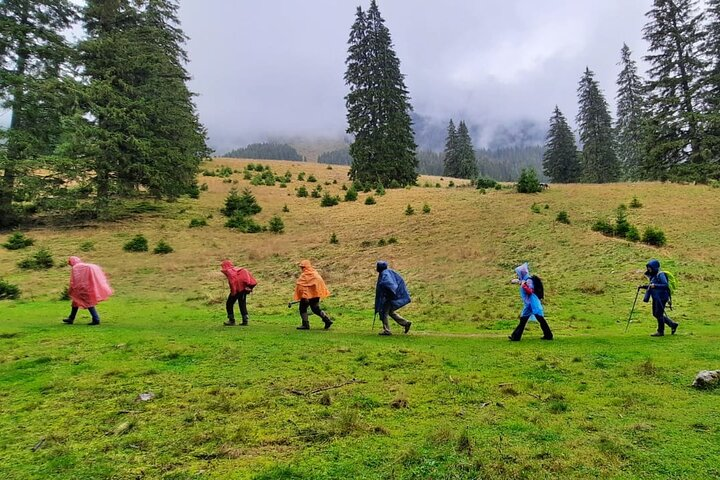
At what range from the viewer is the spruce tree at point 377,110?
136 ft

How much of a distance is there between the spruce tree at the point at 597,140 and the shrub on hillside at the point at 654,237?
36.7 meters

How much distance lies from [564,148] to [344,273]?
160ft

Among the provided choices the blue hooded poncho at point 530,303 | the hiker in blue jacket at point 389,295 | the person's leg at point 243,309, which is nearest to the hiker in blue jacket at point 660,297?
the blue hooded poncho at point 530,303

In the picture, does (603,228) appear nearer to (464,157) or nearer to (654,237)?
(654,237)

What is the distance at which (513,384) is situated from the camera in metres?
6.82

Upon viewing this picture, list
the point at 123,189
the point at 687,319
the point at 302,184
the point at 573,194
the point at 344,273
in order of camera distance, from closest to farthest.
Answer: the point at 687,319, the point at 344,273, the point at 123,189, the point at 573,194, the point at 302,184

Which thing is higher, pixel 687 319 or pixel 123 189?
pixel 123 189

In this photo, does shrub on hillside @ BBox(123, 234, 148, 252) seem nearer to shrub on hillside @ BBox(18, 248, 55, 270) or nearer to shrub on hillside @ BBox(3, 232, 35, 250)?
shrub on hillside @ BBox(18, 248, 55, 270)

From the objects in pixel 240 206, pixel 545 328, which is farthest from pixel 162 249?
pixel 545 328

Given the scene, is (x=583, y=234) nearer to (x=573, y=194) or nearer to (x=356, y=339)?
(x=573, y=194)

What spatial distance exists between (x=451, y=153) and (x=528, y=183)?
42753 millimetres

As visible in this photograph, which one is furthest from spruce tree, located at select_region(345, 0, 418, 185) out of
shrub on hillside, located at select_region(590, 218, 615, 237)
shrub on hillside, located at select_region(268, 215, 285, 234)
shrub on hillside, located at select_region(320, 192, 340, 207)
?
shrub on hillside, located at select_region(590, 218, 615, 237)

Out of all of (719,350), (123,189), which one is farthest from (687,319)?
(123,189)

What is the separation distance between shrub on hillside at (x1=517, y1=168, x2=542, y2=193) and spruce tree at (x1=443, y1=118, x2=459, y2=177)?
40323 mm
